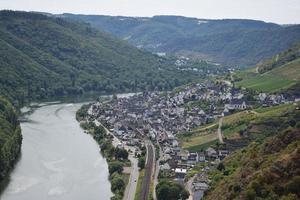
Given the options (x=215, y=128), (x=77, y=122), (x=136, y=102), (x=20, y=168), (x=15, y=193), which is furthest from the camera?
(x=136, y=102)

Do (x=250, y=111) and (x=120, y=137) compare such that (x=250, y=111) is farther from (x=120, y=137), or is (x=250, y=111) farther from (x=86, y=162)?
(x=86, y=162)

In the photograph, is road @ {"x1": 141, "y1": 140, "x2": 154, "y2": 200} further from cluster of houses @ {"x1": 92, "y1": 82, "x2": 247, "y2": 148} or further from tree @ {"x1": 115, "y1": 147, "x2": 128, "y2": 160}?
tree @ {"x1": 115, "y1": 147, "x2": 128, "y2": 160}

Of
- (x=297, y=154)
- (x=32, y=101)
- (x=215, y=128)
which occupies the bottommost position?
(x=32, y=101)

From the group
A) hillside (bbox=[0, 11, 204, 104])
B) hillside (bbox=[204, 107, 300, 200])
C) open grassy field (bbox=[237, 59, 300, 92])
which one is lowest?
hillside (bbox=[0, 11, 204, 104])

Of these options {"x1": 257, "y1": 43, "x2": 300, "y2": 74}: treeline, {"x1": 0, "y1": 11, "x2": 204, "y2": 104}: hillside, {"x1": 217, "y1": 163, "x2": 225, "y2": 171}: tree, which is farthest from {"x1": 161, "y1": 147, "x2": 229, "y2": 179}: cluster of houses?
{"x1": 257, "y1": 43, "x2": 300, "y2": 74}: treeline

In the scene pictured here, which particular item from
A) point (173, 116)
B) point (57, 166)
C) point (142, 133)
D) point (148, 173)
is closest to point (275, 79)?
point (173, 116)

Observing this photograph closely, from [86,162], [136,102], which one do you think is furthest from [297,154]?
[136,102]
